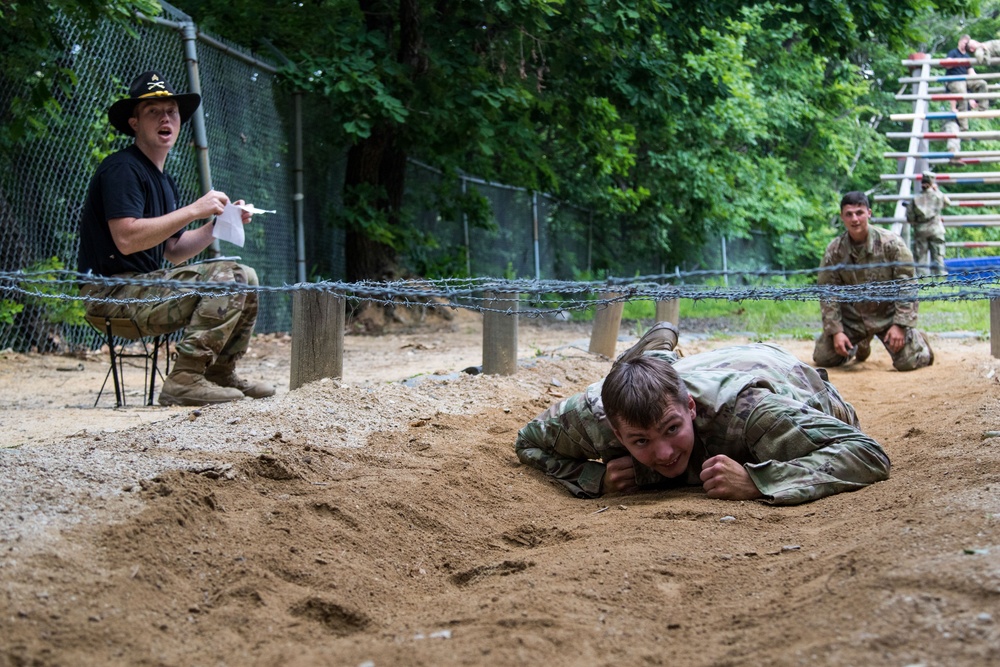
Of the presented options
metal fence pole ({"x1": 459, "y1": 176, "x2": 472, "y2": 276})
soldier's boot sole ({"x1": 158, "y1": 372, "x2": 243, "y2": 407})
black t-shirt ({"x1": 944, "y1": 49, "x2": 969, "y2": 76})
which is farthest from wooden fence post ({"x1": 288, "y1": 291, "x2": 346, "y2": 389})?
black t-shirt ({"x1": 944, "y1": 49, "x2": 969, "y2": 76})

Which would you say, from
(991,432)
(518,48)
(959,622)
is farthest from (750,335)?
(959,622)

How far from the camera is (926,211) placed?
48.4 ft

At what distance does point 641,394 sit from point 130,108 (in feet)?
12.6

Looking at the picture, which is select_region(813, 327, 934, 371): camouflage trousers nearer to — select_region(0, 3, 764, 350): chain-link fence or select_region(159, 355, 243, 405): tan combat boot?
select_region(0, 3, 764, 350): chain-link fence

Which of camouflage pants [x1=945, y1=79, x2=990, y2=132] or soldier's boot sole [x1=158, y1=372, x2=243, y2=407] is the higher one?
camouflage pants [x1=945, y1=79, x2=990, y2=132]

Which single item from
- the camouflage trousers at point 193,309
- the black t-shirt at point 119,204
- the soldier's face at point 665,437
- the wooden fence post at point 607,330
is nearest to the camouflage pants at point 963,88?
the wooden fence post at point 607,330

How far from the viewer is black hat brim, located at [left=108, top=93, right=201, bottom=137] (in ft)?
18.9

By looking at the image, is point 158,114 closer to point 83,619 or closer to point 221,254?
point 221,254

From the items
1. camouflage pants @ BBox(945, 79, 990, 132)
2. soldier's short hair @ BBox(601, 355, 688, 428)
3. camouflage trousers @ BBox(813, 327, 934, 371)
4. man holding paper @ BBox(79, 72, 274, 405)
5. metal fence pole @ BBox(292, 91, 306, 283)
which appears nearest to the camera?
soldier's short hair @ BBox(601, 355, 688, 428)

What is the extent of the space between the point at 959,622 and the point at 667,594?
0.80 m

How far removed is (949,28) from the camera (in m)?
27.9

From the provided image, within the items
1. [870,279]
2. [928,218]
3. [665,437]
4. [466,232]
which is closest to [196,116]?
[870,279]

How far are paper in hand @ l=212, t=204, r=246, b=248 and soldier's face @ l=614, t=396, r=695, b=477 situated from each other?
2.74 m

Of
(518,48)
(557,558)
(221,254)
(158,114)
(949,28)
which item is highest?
(949,28)
